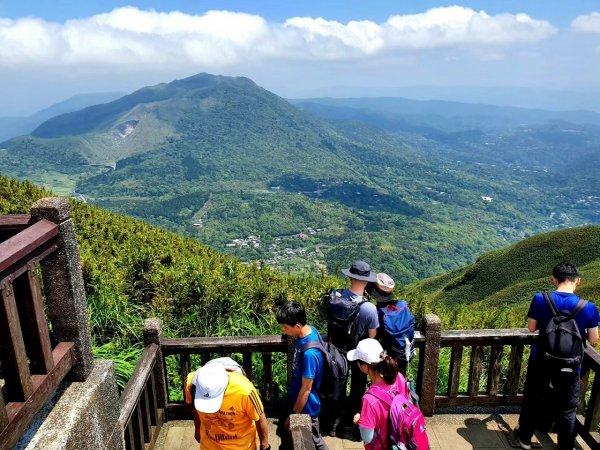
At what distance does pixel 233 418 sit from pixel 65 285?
161 centimetres

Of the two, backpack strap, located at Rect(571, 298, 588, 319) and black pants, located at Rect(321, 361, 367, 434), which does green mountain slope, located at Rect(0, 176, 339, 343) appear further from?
backpack strap, located at Rect(571, 298, 588, 319)

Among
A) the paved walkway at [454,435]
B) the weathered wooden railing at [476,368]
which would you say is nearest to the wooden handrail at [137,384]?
the paved walkway at [454,435]

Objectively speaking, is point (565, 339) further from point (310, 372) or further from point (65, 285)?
point (65, 285)

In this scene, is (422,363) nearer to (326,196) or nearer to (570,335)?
(570,335)

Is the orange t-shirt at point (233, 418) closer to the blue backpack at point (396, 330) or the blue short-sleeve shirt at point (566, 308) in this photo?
the blue backpack at point (396, 330)

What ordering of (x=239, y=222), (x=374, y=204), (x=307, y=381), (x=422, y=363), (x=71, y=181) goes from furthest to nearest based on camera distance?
(x=71, y=181)
(x=374, y=204)
(x=239, y=222)
(x=422, y=363)
(x=307, y=381)

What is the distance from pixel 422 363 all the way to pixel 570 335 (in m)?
1.42

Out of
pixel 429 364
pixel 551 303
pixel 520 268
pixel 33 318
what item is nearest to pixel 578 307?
pixel 551 303

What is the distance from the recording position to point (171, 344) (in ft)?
14.1

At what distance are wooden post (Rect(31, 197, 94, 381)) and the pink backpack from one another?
1.94 meters

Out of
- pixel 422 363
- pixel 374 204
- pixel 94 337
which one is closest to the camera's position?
pixel 422 363

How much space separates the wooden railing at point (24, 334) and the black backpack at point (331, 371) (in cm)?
194

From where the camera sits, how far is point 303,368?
3.54m

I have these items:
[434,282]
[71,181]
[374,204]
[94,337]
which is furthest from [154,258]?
[71,181]
